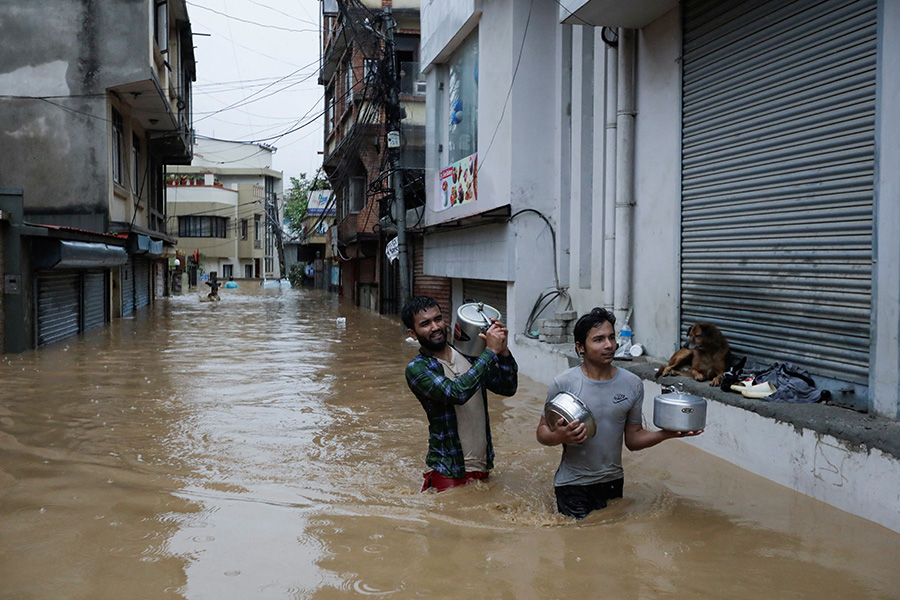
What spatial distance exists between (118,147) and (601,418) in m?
20.4

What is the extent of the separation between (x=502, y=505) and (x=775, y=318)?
125 inches

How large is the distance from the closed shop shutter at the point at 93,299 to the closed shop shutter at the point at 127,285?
2.45 metres

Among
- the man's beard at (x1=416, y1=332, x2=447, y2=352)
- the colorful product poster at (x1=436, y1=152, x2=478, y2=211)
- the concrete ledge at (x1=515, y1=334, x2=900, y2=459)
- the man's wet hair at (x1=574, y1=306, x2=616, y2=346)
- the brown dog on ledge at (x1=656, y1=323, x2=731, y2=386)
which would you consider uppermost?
the colorful product poster at (x1=436, y1=152, x2=478, y2=211)

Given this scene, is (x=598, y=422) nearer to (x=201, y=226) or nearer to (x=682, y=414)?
(x=682, y=414)

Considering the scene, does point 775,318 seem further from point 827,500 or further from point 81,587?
point 81,587

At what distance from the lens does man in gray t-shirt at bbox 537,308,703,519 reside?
4.13m

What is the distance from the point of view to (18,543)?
4512mm

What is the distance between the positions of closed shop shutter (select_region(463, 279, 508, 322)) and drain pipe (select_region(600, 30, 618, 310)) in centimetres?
393

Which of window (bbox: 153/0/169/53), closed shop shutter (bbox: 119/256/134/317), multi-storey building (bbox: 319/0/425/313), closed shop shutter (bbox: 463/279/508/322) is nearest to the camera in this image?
closed shop shutter (bbox: 463/279/508/322)

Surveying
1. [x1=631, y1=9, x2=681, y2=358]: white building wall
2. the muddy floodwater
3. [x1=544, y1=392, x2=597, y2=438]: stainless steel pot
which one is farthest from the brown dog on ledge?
[x1=544, y1=392, x2=597, y2=438]: stainless steel pot

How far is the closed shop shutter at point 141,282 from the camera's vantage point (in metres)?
28.2

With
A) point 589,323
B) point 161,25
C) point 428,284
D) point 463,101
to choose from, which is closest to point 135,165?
point 161,25

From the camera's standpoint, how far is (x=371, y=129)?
2527 cm

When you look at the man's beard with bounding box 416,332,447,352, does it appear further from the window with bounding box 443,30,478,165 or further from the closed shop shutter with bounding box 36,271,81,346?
the closed shop shutter with bounding box 36,271,81,346
